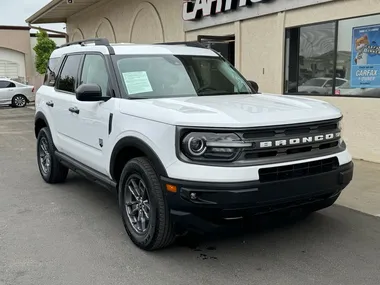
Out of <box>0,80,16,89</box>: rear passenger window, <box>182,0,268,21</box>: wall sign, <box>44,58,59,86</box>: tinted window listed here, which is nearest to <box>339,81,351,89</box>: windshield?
<box>182,0,268,21</box>: wall sign

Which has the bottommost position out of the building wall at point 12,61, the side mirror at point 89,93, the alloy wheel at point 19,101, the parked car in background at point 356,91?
the alloy wheel at point 19,101

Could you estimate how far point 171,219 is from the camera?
370 centimetres

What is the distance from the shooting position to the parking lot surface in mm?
3600

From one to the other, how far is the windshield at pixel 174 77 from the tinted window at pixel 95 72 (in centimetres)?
27

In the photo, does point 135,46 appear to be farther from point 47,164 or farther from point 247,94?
point 47,164

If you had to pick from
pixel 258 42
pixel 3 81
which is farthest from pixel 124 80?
pixel 3 81

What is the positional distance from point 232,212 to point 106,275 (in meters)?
1.23

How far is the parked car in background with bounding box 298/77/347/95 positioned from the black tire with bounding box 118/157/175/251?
572 centimetres

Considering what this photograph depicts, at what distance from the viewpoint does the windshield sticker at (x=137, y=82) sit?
179 inches

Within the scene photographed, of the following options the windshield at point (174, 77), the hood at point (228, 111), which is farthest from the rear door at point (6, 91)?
the hood at point (228, 111)

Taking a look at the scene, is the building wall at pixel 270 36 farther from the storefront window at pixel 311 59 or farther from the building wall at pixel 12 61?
the building wall at pixel 12 61

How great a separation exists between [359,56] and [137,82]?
16.8 ft

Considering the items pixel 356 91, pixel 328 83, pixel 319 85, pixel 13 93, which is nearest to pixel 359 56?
pixel 356 91

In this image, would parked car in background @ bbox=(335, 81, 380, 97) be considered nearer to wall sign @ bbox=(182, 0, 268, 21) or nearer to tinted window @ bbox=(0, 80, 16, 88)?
wall sign @ bbox=(182, 0, 268, 21)
